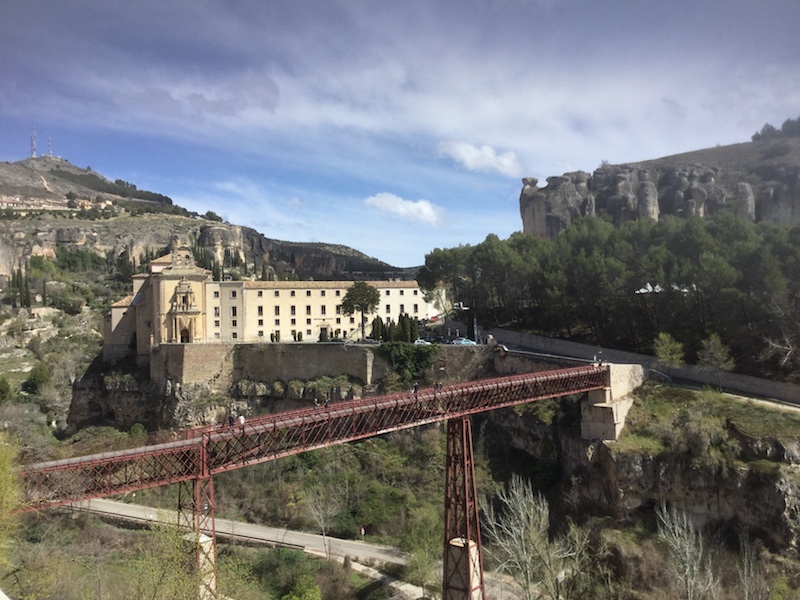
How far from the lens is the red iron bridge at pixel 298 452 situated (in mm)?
16375

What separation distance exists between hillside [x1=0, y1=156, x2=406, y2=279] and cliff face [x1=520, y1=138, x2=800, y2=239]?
121ft

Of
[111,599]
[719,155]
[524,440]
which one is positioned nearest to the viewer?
[111,599]

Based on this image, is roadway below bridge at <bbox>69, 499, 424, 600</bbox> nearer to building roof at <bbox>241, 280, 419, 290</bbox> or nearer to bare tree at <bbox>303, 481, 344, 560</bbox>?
bare tree at <bbox>303, 481, 344, 560</bbox>

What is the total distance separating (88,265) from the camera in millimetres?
94688

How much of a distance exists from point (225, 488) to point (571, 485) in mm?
22907

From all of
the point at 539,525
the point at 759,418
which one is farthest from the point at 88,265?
the point at 759,418

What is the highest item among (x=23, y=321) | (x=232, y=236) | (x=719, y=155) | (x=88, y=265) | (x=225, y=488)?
(x=719, y=155)

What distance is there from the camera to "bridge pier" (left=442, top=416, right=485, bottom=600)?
20.4 metres

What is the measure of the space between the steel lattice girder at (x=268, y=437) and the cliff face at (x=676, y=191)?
50.8 m

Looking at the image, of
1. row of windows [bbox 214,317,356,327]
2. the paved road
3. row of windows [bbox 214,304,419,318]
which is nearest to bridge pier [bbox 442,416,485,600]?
the paved road

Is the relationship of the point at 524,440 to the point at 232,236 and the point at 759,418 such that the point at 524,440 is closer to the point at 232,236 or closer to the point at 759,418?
the point at 759,418

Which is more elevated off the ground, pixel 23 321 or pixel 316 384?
pixel 23 321

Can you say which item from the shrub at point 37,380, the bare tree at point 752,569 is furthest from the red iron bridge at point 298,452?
the shrub at point 37,380

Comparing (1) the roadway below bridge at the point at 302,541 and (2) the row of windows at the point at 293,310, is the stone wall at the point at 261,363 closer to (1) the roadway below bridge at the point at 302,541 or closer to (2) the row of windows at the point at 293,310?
(2) the row of windows at the point at 293,310
